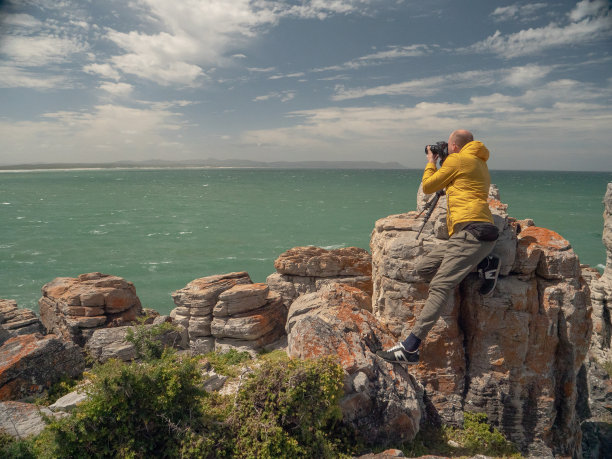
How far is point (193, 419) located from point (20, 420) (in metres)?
4.54

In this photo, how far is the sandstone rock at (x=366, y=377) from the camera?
8.10 m

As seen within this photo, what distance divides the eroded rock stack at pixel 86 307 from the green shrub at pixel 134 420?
12035 millimetres

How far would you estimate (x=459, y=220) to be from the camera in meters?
8.19

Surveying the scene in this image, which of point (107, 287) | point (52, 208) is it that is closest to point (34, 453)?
point (107, 287)

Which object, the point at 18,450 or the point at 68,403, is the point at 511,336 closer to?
the point at 18,450

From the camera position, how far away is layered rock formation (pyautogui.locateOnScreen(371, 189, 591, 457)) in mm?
9383

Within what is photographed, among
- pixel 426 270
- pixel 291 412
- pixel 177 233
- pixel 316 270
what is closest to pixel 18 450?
pixel 291 412

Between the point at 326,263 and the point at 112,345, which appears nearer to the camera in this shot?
the point at 112,345

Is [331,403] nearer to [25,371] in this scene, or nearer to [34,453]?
[34,453]

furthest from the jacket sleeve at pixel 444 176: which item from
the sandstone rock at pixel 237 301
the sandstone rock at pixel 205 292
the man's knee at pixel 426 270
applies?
the sandstone rock at pixel 205 292

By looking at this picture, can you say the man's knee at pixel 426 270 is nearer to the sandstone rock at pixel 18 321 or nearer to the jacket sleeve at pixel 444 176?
Answer: the jacket sleeve at pixel 444 176

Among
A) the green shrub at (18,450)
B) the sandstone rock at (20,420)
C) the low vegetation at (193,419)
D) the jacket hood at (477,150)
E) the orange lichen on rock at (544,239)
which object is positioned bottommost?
Result: the sandstone rock at (20,420)

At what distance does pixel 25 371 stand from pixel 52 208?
11240cm

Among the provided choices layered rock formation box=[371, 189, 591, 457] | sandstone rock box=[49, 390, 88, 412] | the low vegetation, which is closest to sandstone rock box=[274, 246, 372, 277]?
layered rock formation box=[371, 189, 591, 457]
